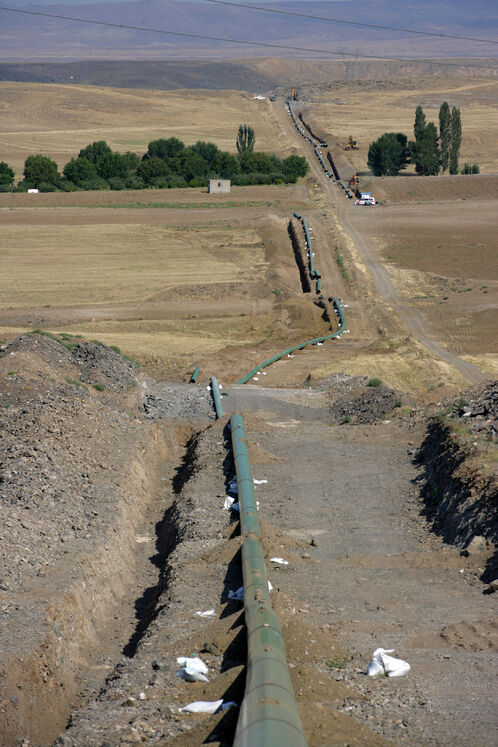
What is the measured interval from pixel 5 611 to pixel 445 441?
36.5 ft

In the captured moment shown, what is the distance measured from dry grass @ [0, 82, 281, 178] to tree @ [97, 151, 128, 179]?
1141cm

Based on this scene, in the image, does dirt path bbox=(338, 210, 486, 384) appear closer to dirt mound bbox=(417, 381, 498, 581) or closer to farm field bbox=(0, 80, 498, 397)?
farm field bbox=(0, 80, 498, 397)

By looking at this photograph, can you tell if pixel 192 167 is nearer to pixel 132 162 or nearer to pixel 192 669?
pixel 132 162

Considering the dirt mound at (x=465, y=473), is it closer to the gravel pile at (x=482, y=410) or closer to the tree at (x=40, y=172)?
the gravel pile at (x=482, y=410)

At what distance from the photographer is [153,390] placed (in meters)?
28.6

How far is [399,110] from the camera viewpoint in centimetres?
14012

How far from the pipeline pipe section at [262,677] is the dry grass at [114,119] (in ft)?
274

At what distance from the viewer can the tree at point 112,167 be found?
83125 millimetres

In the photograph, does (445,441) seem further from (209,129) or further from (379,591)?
(209,129)

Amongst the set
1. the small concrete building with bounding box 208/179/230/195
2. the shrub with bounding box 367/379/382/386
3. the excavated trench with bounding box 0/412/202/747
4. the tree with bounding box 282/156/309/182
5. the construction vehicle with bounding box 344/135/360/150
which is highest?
the construction vehicle with bounding box 344/135/360/150

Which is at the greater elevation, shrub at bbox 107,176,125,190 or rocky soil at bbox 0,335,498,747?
shrub at bbox 107,176,125,190

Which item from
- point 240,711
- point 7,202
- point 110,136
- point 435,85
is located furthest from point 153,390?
point 435,85

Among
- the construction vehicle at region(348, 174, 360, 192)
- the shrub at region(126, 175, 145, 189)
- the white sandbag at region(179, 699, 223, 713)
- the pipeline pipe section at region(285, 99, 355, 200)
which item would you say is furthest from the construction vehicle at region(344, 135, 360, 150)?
the white sandbag at region(179, 699, 223, 713)

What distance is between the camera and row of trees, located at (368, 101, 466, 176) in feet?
279
